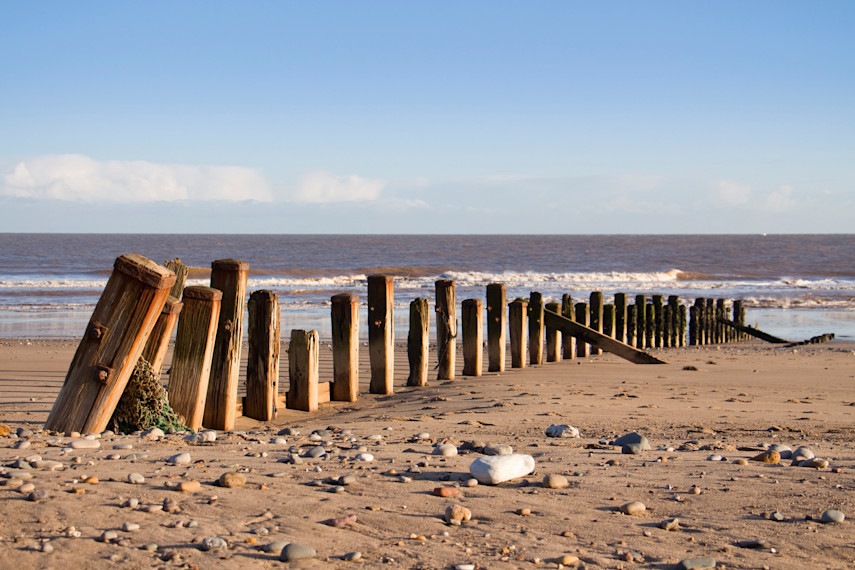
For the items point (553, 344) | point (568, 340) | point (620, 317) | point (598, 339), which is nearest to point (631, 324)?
point (620, 317)

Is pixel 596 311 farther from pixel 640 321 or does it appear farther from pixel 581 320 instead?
pixel 640 321

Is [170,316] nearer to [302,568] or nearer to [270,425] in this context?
[270,425]

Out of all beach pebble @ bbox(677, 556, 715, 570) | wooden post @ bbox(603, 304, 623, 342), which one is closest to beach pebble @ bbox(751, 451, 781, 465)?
beach pebble @ bbox(677, 556, 715, 570)

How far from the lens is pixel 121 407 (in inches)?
212

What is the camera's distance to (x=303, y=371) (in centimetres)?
725

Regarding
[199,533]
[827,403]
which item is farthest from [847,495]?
[827,403]

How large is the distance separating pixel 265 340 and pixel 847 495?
460cm

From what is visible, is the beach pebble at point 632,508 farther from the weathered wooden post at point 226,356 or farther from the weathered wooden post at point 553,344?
the weathered wooden post at point 553,344

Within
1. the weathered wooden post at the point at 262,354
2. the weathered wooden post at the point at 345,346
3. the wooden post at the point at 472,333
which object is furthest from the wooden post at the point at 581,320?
the weathered wooden post at the point at 262,354

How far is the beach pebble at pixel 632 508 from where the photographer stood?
3449 mm

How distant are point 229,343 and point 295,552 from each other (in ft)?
11.3

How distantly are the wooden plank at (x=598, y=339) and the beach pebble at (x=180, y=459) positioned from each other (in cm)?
748

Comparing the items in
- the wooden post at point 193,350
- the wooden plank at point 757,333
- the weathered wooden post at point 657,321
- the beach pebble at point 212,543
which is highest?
the wooden post at point 193,350

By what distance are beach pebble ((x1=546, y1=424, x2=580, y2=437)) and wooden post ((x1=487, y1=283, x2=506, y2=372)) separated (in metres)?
4.27
